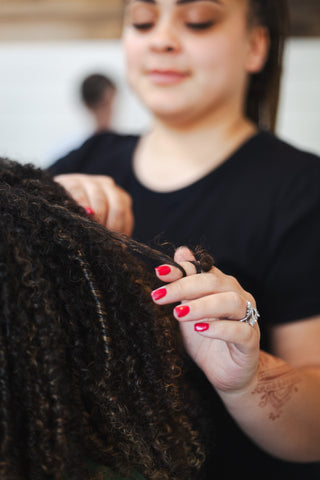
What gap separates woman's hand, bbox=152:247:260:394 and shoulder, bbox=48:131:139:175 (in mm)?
679

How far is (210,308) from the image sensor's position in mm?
487

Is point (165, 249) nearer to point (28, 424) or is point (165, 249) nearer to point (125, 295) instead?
point (125, 295)

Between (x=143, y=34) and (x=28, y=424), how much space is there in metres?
0.83

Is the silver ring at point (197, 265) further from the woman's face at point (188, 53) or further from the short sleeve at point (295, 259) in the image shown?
the woman's face at point (188, 53)

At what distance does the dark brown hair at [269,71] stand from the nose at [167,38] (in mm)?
199

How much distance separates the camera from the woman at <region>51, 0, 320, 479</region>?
Result: 2.22 feet

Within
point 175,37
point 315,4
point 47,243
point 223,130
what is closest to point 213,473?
point 47,243

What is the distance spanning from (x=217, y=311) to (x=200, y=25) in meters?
0.67

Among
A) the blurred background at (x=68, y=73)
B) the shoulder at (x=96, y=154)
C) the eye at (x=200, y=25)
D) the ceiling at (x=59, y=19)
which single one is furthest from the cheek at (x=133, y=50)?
the ceiling at (x=59, y=19)

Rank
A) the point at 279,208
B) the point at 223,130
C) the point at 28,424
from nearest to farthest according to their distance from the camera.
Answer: the point at 28,424, the point at 279,208, the point at 223,130

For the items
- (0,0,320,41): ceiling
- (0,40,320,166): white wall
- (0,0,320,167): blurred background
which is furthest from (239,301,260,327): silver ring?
(0,0,320,41): ceiling

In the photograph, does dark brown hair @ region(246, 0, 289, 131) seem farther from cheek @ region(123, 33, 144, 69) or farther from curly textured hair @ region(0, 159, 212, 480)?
curly textured hair @ region(0, 159, 212, 480)

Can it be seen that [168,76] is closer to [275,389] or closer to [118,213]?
[118,213]

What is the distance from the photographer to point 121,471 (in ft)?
1.84
